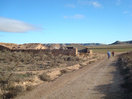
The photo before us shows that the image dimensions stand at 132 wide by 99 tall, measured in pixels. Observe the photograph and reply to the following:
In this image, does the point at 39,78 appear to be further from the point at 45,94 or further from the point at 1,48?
the point at 1,48

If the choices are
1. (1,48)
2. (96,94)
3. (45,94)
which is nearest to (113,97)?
(96,94)

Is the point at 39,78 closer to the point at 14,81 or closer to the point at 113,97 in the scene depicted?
the point at 14,81

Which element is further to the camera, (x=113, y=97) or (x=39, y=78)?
(x=39, y=78)

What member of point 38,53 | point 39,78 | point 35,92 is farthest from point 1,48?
point 35,92

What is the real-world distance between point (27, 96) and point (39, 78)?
5816 millimetres

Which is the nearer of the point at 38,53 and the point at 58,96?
the point at 58,96

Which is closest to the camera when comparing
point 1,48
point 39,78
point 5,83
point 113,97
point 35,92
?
point 113,97

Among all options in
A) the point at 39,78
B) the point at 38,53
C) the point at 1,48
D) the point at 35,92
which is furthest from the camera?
the point at 1,48

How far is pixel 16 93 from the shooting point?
1172cm

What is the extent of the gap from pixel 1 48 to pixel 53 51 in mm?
14029

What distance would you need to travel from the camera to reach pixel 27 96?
1158 centimetres

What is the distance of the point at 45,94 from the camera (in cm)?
1195

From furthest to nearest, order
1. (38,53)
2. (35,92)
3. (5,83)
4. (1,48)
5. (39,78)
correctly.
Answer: (1,48), (38,53), (39,78), (5,83), (35,92)

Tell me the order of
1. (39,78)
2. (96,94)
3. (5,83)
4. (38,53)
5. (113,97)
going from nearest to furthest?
1. (113,97)
2. (96,94)
3. (5,83)
4. (39,78)
5. (38,53)
